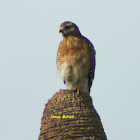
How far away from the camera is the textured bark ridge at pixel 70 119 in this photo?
9.42 m

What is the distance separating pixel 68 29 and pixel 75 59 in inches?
42.7

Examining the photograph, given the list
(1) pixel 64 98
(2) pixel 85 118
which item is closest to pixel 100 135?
(2) pixel 85 118

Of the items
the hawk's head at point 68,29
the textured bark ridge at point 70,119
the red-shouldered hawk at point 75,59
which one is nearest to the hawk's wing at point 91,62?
the red-shouldered hawk at point 75,59

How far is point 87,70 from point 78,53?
534 millimetres

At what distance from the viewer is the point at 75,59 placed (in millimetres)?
12781

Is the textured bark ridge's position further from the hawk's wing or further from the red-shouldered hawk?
the hawk's wing

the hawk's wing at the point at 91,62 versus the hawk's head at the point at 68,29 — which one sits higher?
the hawk's head at the point at 68,29

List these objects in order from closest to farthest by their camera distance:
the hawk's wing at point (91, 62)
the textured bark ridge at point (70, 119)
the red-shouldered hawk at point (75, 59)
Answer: the textured bark ridge at point (70, 119), the red-shouldered hawk at point (75, 59), the hawk's wing at point (91, 62)

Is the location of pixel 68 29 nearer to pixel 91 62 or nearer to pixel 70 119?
pixel 91 62

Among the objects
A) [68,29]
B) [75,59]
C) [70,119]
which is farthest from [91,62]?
[70,119]

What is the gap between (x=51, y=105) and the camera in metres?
10.0

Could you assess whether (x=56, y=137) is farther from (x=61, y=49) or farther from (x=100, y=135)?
(x=61, y=49)

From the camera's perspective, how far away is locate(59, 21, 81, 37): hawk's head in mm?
13383

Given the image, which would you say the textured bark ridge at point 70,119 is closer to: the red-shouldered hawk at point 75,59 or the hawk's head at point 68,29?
the red-shouldered hawk at point 75,59
